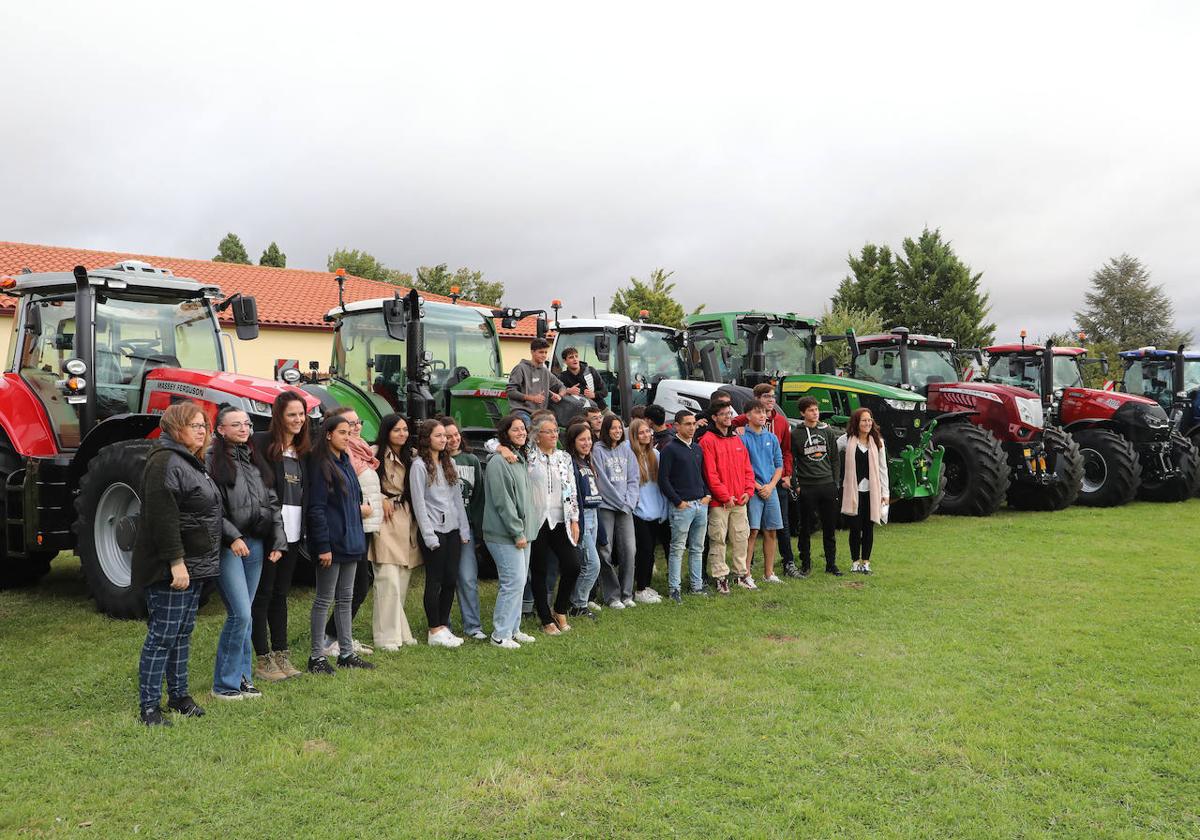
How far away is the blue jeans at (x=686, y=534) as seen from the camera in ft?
25.4

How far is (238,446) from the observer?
16.6 feet

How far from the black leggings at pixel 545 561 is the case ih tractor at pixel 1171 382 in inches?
509

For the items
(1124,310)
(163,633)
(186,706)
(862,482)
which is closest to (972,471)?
(862,482)

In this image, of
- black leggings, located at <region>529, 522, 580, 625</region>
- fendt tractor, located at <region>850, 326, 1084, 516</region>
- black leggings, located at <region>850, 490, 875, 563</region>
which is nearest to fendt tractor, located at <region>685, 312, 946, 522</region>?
fendt tractor, located at <region>850, 326, 1084, 516</region>

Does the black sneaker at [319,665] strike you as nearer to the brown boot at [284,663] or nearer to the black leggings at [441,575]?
the brown boot at [284,663]

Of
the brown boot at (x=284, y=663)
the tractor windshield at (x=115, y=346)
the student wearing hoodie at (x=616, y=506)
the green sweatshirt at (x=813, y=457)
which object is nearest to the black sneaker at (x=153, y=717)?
the brown boot at (x=284, y=663)

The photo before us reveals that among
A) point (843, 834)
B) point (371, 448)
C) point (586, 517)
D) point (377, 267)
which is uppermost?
point (377, 267)

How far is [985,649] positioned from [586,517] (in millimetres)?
2785

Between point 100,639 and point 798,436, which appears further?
point 798,436

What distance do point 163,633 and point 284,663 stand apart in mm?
931

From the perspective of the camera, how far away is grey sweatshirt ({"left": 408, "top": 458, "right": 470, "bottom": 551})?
609 cm

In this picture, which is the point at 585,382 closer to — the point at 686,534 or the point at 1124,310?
the point at 686,534

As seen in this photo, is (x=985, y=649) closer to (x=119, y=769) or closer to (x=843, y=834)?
(x=843, y=834)

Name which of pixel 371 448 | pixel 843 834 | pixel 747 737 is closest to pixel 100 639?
pixel 371 448
